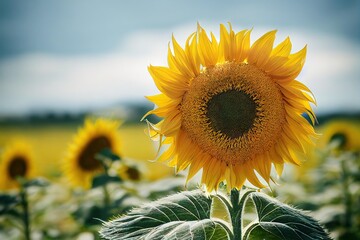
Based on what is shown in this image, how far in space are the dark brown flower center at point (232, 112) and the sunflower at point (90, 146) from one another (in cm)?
226

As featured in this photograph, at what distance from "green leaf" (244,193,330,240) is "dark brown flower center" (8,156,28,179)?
330cm

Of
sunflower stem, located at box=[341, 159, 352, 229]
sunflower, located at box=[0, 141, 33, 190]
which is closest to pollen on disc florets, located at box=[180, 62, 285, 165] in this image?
sunflower stem, located at box=[341, 159, 352, 229]

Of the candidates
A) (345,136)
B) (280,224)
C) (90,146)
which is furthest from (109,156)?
(345,136)

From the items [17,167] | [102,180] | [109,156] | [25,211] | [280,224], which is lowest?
[25,211]

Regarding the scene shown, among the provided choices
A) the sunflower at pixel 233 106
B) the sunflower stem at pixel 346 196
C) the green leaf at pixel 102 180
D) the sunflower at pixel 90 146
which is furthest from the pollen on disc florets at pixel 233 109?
the sunflower stem at pixel 346 196

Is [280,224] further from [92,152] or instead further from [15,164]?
[15,164]

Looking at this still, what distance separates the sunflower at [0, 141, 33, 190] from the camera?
15.0 feet

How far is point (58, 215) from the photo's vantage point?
492 centimetres

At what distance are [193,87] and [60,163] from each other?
8.91 ft

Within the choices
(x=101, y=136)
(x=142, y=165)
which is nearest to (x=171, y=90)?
(x=142, y=165)

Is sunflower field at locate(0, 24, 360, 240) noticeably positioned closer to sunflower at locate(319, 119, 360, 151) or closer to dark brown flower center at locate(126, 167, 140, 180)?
dark brown flower center at locate(126, 167, 140, 180)

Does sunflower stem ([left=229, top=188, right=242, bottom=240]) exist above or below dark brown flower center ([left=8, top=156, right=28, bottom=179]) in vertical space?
Answer: above

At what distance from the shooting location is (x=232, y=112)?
1.98m

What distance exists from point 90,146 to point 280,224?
260 centimetres
